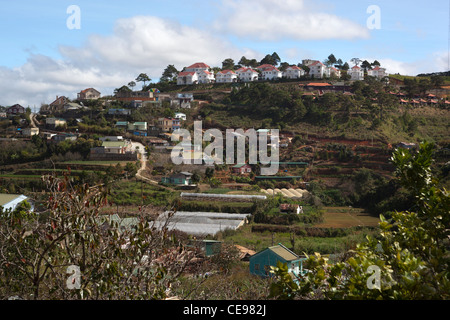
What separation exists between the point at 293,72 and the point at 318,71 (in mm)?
2241

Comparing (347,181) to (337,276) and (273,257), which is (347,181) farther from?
(337,276)

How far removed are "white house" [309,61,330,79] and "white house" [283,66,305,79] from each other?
91cm

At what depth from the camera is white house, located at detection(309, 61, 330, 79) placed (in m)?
39.5

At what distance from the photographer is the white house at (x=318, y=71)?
1555 inches

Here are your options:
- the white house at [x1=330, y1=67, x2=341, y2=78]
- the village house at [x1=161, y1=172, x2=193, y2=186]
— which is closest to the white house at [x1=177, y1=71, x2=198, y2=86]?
the white house at [x1=330, y1=67, x2=341, y2=78]

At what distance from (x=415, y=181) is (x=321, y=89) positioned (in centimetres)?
3345

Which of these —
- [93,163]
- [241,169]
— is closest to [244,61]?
[241,169]

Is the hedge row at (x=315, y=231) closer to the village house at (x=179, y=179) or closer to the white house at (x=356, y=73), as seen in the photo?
the village house at (x=179, y=179)

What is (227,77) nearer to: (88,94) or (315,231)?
(88,94)

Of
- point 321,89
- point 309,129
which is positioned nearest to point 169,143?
point 309,129

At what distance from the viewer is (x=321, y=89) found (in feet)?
117

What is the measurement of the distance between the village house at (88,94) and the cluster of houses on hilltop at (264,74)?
25.6 feet

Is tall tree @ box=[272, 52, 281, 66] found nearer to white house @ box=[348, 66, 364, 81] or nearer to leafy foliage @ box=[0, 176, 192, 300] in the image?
white house @ box=[348, 66, 364, 81]

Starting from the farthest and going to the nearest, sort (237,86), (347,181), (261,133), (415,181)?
(237,86)
(261,133)
(347,181)
(415,181)
